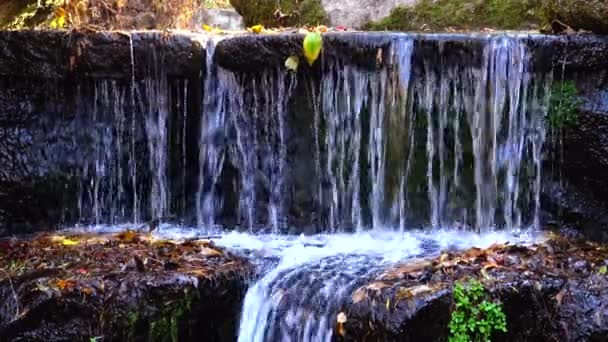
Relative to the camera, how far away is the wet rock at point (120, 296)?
14.7ft

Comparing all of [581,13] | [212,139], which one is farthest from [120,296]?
[581,13]

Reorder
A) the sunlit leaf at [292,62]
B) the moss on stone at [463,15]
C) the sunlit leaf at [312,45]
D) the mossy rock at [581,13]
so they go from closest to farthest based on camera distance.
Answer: the mossy rock at [581,13] < the sunlit leaf at [312,45] < the sunlit leaf at [292,62] < the moss on stone at [463,15]

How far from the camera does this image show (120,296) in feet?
14.9

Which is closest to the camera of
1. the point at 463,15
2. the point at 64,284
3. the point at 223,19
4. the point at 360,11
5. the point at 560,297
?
the point at 560,297

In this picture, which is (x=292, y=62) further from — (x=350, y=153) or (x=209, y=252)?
(x=209, y=252)

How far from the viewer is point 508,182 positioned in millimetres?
6258

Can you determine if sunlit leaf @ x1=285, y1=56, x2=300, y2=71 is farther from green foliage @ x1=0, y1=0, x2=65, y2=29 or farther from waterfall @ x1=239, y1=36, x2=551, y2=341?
green foliage @ x1=0, y1=0, x2=65, y2=29

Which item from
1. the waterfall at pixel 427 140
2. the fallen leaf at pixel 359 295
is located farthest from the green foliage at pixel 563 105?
the fallen leaf at pixel 359 295

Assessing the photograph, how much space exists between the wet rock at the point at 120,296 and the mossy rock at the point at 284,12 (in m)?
5.08

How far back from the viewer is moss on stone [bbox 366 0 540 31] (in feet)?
28.0

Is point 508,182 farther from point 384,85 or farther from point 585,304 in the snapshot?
point 585,304

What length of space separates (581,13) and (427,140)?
5.58 feet

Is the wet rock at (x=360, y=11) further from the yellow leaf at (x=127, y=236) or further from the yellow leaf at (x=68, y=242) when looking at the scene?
the yellow leaf at (x=68, y=242)

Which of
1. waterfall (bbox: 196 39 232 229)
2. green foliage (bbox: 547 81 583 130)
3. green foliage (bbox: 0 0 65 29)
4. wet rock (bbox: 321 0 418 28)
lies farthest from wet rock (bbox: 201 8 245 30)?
green foliage (bbox: 547 81 583 130)
